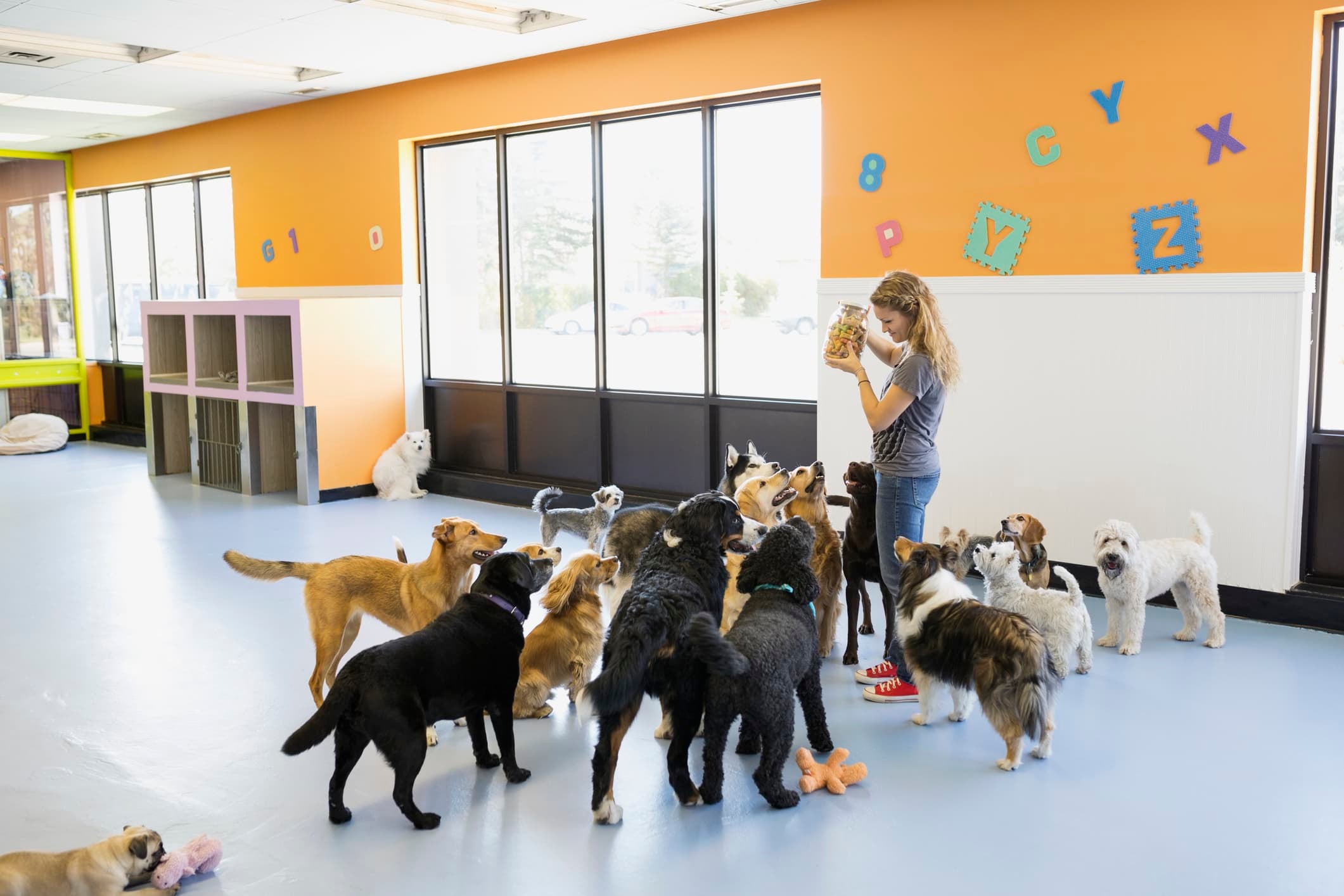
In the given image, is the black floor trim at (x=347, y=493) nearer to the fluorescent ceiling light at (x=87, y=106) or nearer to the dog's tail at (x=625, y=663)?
the fluorescent ceiling light at (x=87, y=106)

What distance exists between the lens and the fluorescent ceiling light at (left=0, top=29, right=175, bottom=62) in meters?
6.64

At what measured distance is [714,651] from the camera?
281cm

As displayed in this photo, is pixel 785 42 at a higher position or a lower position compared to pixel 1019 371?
higher

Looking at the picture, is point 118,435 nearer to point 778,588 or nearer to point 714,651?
point 778,588

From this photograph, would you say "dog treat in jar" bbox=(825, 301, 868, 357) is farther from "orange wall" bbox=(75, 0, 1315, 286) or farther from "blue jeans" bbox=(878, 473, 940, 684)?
"orange wall" bbox=(75, 0, 1315, 286)

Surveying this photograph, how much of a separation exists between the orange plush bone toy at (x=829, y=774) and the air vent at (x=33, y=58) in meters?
6.62

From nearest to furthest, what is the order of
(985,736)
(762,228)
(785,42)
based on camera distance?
(985,736) < (785,42) < (762,228)

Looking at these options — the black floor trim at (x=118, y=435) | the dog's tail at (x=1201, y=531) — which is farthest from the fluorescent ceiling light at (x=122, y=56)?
the dog's tail at (x=1201, y=531)

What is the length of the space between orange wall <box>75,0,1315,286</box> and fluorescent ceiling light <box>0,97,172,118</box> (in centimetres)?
322

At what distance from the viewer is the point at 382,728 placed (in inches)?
113

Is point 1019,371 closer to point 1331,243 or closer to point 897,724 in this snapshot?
point 1331,243

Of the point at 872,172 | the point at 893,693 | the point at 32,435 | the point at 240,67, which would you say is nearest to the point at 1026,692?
the point at 893,693

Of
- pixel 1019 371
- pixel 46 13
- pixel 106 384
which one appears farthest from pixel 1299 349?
pixel 106 384

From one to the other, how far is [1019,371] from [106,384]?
9.74 m
